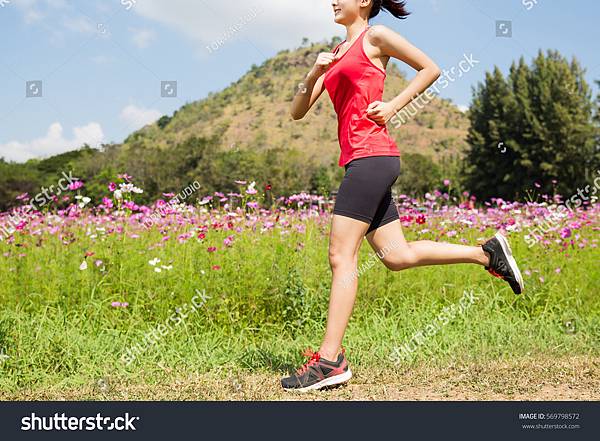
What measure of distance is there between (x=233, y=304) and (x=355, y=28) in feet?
8.01

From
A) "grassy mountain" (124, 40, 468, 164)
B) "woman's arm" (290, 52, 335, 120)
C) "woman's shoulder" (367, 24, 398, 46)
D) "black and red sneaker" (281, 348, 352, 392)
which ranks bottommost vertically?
"black and red sneaker" (281, 348, 352, 392)

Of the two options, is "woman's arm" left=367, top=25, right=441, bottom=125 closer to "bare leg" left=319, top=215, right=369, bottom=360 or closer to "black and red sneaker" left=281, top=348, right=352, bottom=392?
"bare leg" left=319, top=215, right=369, bottom=360

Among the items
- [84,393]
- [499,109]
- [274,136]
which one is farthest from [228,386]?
[274,136]

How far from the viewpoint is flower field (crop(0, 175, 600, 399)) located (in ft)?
13.1

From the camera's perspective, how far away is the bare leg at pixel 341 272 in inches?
133

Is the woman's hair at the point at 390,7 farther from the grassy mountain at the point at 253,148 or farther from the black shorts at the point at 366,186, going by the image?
the grassy mountain at the point at 253,148

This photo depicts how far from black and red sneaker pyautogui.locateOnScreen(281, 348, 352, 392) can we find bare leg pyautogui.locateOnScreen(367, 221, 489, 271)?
64cm

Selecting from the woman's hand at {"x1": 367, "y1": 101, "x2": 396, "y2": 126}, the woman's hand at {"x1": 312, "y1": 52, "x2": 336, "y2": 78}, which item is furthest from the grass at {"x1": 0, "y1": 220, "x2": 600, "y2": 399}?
the woman's hand at {"x1": 312, "y1": 52, "x2": 336, "y2": 78}

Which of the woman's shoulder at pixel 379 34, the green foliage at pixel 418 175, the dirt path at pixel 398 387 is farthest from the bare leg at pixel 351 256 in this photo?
the green foliage at pixel 418 175

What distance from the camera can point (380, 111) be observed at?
3.29 metres

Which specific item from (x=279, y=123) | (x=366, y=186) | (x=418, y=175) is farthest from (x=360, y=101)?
(x=279, y=123)

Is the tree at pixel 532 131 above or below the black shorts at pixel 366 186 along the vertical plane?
above

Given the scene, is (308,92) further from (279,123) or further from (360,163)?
(279,123)

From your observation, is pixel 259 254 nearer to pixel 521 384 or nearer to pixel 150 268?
pixel 150 268
